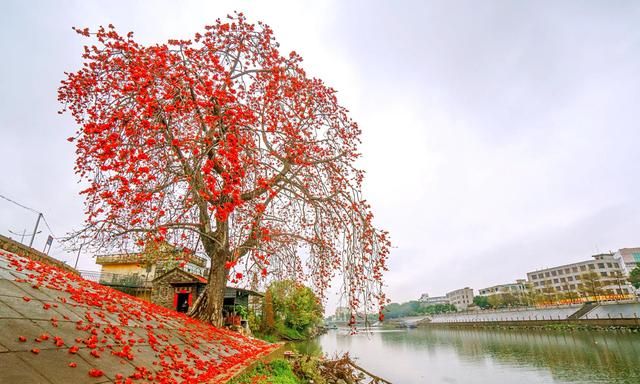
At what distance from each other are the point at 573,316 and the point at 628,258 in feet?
110

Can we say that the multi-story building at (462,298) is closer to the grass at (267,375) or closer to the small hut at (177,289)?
the small hut at (177,289)

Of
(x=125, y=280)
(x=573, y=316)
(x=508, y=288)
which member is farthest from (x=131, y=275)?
(x=508, y=288)

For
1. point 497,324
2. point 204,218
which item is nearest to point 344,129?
point 204,218

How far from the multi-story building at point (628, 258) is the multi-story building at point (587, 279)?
1104 mm

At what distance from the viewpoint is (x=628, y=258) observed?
67.5 m

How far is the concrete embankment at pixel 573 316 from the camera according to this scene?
40.2m

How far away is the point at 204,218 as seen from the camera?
9.12 metres

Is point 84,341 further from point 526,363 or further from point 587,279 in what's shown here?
point 587,279

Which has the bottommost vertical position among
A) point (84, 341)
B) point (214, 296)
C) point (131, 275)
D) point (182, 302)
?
point (84, 341)

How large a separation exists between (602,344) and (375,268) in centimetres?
3768

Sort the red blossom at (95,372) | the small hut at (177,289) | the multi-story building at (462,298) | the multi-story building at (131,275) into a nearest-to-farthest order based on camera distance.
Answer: the red blossom at (95,372), the small hut at (177,289), the multi-story building at (131,275), the multi-story building at (462,298)

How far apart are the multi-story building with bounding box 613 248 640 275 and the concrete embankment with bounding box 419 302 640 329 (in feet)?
86.5

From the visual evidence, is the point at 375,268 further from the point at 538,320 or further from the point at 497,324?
→ the point at 497,324

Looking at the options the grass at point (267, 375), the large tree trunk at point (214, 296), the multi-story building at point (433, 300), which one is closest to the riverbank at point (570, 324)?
the grass at point (267, 375)
